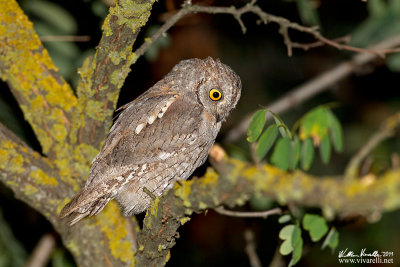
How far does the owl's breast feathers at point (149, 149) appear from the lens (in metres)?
2.41

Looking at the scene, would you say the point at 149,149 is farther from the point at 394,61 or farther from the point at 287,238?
the point at 394,61

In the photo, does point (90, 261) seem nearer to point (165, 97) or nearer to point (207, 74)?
point (165, 97)

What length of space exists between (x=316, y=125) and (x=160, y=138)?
2.60 ft

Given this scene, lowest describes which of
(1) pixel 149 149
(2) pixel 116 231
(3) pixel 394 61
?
(2) pixel 116 231

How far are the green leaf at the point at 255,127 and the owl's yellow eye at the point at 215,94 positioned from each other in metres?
0.65

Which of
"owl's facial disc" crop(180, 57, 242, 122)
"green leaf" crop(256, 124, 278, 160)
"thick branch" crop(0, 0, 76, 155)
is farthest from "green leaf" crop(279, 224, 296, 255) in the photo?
"thick branch" crop(0, 0, 76, 155)

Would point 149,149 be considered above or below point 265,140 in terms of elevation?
below

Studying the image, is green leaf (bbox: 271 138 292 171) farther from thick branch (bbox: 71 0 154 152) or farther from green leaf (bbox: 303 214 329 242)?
thick branch (bbox: 71 0 154 152)

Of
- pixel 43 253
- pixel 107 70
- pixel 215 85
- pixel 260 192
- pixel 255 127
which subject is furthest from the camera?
pixel 43 253

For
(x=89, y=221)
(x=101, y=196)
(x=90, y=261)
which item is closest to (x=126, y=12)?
(x=101, y=196)

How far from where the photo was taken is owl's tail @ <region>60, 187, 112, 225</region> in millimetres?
2297

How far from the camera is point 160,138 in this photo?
244cm

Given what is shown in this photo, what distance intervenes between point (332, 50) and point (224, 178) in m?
4.66

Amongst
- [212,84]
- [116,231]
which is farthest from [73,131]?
[212,84]
